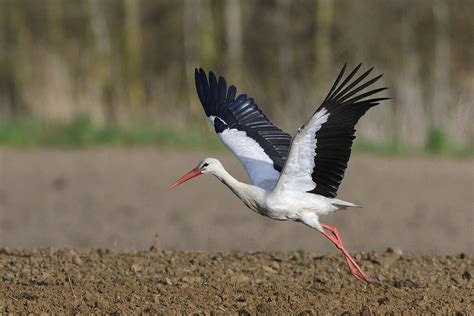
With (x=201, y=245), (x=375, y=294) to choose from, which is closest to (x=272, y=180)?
(x=375, y=294)

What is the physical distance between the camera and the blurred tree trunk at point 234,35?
23.2 metres

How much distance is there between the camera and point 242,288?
8.32m

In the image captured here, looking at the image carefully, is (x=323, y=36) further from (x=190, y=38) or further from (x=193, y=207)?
(x=193, y=207)

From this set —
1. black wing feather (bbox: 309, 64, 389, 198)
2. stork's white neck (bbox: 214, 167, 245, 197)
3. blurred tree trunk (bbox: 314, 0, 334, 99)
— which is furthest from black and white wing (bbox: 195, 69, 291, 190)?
blurred tree trunk (bbox: 314, 0, 334, 99)

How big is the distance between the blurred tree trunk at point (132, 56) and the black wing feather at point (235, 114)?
12.9 metres

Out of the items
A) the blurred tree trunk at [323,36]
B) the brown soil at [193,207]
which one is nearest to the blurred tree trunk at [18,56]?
the brown soil at [193,207]

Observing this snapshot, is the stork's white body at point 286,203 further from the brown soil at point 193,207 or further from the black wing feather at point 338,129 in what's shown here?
the brown soil at point 193,207

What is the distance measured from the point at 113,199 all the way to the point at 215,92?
5.93 m

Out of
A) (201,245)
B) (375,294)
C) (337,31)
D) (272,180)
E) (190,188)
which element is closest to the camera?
(375,294)

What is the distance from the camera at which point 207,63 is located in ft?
77.3

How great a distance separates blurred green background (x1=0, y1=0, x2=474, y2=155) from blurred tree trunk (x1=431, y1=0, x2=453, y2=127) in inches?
1.0

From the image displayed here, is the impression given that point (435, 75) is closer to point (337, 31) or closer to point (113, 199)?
point (337, 31)

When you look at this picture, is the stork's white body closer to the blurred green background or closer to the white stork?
the white stork

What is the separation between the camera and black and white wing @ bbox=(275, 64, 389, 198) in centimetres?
891
